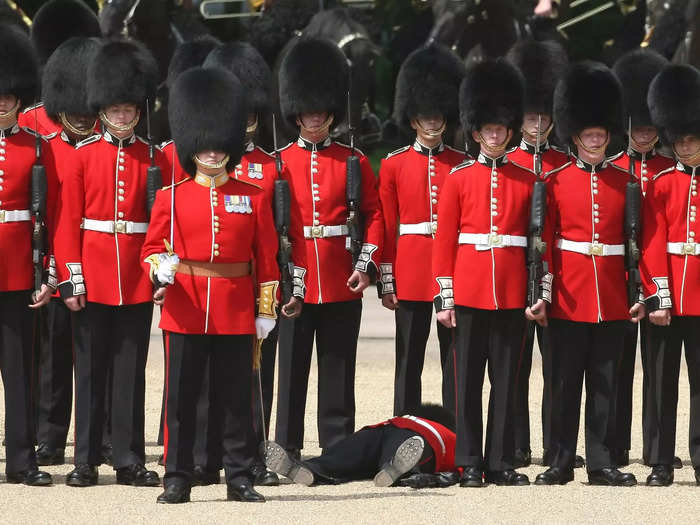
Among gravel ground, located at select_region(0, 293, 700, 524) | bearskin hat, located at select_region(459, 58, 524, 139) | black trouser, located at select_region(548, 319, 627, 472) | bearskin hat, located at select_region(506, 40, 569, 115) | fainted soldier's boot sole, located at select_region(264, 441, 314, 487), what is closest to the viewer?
gravel ground, located at select_region(0, 293, 700, 524)

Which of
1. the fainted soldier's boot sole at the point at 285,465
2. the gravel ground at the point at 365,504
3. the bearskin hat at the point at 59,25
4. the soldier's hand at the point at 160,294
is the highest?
the bearskin hat at the point at 59,25

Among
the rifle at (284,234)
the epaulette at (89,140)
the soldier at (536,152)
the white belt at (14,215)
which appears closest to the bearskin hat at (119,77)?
the epaulette at (89,140)

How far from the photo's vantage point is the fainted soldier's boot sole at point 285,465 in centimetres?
666

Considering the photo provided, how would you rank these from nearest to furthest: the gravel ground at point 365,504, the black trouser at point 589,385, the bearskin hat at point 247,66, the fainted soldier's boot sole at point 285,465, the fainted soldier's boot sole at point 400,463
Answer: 1. the gravel ground at point 365,504
2. the fainted soldier's boot sole at point 285,465
3. the fainted soldier's boot sole at point 400,463
4. the black trouser at point 589,385
5. the bearskin hat at point 247,66

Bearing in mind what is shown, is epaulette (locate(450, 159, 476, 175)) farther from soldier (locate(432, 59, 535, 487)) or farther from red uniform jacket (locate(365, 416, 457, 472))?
red uniform jacket (locate(365, 416, 457, 472))

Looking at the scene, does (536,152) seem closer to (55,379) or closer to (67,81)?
(67,81)

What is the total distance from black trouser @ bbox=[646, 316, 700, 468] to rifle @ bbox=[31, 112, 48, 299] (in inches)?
85.9

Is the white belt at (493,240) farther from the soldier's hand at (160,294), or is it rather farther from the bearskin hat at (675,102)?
the soldier's hand at (160,294)

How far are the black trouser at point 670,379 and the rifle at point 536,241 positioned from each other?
0.56 metres

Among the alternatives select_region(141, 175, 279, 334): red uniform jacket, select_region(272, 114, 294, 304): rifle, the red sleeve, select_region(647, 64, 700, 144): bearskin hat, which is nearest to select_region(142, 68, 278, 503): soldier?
select_region(141, 175, 279, 334): red uniform jacket

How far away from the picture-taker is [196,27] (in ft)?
41.2

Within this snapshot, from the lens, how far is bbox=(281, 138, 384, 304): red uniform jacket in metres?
7.42

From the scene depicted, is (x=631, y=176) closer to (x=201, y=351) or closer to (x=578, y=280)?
(x=578, y=280)

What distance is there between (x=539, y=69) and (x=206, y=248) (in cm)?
269
